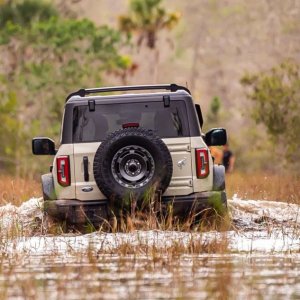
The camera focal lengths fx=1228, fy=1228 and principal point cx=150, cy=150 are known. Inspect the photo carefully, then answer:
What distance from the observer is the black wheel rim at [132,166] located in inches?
503

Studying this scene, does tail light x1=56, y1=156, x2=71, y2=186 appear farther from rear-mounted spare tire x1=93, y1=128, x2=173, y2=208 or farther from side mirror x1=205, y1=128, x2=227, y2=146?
side mirror x1=205, y1=128, x2=227, y2=146

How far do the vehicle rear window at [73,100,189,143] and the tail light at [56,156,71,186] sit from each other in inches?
10.2

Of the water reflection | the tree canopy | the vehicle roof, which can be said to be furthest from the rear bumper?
the tree canopy

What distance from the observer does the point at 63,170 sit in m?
13.2

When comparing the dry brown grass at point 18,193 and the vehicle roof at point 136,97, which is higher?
the vehicle roof at point 136,97

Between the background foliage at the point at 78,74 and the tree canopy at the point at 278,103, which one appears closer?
the tree canopy at the point at 278,103

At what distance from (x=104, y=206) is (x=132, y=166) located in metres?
0.56

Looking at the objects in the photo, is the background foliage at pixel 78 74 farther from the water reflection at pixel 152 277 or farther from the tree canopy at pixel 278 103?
the water reflection at pixel 152 277

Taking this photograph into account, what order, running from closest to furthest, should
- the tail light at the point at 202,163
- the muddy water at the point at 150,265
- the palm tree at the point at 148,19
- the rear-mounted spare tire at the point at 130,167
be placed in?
1. the muddy water at the point at 150,265
2. the rear-mounted spare tire at the point at 130,167
3. the tail light at the point at 202,163
4. the palm tree at the point at 148,19

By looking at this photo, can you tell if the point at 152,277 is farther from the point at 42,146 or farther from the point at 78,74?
the point at 78,74

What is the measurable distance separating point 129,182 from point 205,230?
36.8 inches

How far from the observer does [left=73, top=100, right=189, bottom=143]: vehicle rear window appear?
13367 millimetres

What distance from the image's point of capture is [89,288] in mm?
7965

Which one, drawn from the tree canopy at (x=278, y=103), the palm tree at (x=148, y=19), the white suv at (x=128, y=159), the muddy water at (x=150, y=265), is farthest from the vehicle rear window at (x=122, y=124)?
the palm tree at (x=148, y=19)
